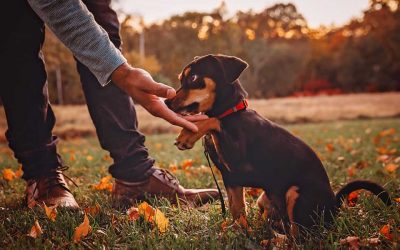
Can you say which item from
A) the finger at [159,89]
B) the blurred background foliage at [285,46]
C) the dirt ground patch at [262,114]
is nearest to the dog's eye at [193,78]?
the finger at [159,89]

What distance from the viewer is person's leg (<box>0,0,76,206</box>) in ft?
8.12

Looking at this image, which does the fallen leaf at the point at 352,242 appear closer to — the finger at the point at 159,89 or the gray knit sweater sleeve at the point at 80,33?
the finger at the point at 159,89

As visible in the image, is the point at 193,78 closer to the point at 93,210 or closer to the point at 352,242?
the point at 93,210

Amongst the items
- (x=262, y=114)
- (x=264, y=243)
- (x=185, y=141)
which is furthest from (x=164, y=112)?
(x=262, y=114)

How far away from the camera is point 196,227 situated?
2191mm

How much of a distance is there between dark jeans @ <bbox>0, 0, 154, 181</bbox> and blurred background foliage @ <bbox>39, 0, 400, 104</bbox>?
26182mm

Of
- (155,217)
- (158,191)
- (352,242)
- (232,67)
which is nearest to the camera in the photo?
(352,242)

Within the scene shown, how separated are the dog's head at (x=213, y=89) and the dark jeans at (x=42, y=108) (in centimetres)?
46

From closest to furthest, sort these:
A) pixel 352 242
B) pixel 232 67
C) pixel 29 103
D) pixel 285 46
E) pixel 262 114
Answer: pixel 352 242, pixel 232 67, pixel 29 103, pixel 262 114, pixel 285 46

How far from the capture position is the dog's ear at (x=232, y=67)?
7.69 feet

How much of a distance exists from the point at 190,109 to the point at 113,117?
1.88 ft

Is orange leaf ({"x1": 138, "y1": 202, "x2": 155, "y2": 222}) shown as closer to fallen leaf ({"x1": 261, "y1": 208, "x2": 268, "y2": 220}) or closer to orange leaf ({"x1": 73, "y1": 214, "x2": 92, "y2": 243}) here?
orange leaf ({"x1": 73, "y1": 214, "x2": 92, "y2": 243})

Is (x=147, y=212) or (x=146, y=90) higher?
(x=146, y=90)

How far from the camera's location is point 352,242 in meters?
1.87
